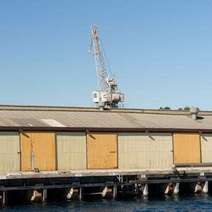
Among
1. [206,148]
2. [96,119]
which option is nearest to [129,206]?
[96,119]

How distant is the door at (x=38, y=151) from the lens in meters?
77.8

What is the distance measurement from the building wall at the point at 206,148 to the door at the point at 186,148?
0.76 metres

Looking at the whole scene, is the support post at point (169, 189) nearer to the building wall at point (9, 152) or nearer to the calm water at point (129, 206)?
the calm water at point (129, 206)

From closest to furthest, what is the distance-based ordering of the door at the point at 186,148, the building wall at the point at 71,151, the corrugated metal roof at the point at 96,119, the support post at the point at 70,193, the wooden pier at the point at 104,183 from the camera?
the wooden pier at the point at 104,183 → the support post at the point at 70,193 → the building wall at the point at 71,151 → the corrugated metal roof at the point at 96,119 → the door at the point at 186,148

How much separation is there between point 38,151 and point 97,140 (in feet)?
25.7

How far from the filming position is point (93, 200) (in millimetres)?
76188

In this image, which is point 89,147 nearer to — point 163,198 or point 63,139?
point 63,139

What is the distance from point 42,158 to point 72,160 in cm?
384

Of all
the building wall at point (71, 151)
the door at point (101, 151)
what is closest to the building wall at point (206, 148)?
the door at point (101, 151)

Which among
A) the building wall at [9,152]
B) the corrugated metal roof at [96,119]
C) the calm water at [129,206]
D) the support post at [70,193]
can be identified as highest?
the corrugated metal roof at [96,119]

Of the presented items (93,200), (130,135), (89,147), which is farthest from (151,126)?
(93,200)

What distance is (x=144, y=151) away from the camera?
8631cm

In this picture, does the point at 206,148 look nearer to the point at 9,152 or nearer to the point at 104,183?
the point at 104,183

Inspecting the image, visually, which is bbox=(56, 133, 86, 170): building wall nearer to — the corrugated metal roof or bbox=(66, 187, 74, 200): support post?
the corrugated metal roof
